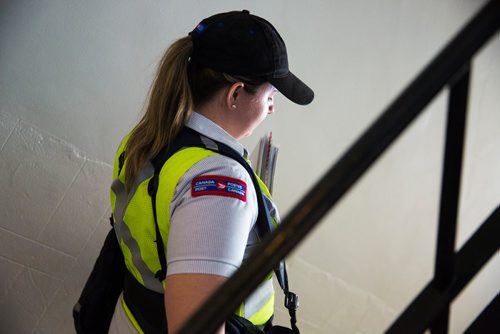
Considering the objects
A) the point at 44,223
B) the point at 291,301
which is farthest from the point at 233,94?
the point at 44,223

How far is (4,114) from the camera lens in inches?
76.9

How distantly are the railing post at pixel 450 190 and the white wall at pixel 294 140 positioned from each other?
1399 millimetres

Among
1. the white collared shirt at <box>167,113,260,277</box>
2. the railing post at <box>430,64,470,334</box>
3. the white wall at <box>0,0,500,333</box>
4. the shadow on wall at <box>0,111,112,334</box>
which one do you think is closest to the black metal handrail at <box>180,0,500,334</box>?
the railing post at <box>430,64,470,334</box>

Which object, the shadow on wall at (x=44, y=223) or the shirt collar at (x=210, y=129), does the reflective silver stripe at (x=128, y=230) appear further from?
the shadow on wall at (x=44, y=223)

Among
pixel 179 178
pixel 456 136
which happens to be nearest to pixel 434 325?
pixel 456 136

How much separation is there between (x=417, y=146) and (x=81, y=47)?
4.35 ft

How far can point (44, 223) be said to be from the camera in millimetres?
2014

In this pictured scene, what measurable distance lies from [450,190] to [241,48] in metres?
0.66

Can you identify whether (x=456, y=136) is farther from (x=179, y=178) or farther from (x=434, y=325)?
(x=179, y=178)

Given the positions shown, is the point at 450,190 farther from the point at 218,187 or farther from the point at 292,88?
the point at 292,88

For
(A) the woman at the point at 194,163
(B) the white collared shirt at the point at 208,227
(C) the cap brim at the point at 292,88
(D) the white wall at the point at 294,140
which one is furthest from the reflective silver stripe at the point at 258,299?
(D) the white wall at the point at 294,140

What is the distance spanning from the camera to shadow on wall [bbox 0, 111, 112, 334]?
6.50 feet

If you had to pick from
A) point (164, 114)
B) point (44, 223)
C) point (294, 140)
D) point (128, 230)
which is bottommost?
point (44, 223)

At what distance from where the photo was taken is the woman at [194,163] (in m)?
1.02
